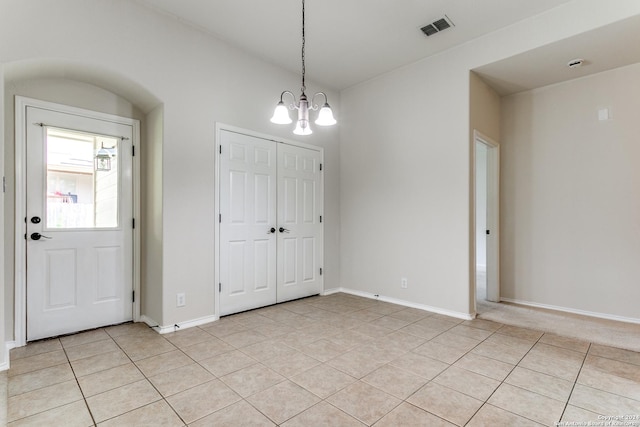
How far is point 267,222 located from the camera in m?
4.15

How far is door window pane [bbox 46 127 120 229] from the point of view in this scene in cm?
307

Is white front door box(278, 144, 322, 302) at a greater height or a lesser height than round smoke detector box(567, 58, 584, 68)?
lesser

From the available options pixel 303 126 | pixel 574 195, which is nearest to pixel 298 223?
pixel 303 126

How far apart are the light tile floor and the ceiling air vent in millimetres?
3112

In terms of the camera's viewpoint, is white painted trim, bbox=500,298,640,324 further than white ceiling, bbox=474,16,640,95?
Yes

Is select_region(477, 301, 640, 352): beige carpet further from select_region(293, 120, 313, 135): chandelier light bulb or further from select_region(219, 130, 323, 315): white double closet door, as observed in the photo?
select_region(293, 120, 313, 135): chandelier light bulb

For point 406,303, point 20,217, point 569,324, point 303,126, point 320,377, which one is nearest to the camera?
point 320,377

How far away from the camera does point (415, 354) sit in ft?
8.91

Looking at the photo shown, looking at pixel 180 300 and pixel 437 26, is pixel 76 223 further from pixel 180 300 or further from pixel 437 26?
pixel 437 26

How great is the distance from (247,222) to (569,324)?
3.74 metres

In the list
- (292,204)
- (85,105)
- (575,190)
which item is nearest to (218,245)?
(292,204)

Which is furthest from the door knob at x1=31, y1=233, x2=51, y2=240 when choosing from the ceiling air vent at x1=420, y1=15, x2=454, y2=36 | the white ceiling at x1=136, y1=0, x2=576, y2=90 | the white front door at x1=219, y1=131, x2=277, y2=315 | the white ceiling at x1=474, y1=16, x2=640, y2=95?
the white ceiling at x1=474, y1=16, x2=640, y2=95

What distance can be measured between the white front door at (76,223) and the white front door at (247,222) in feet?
3.29

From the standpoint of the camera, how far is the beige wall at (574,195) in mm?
3598
